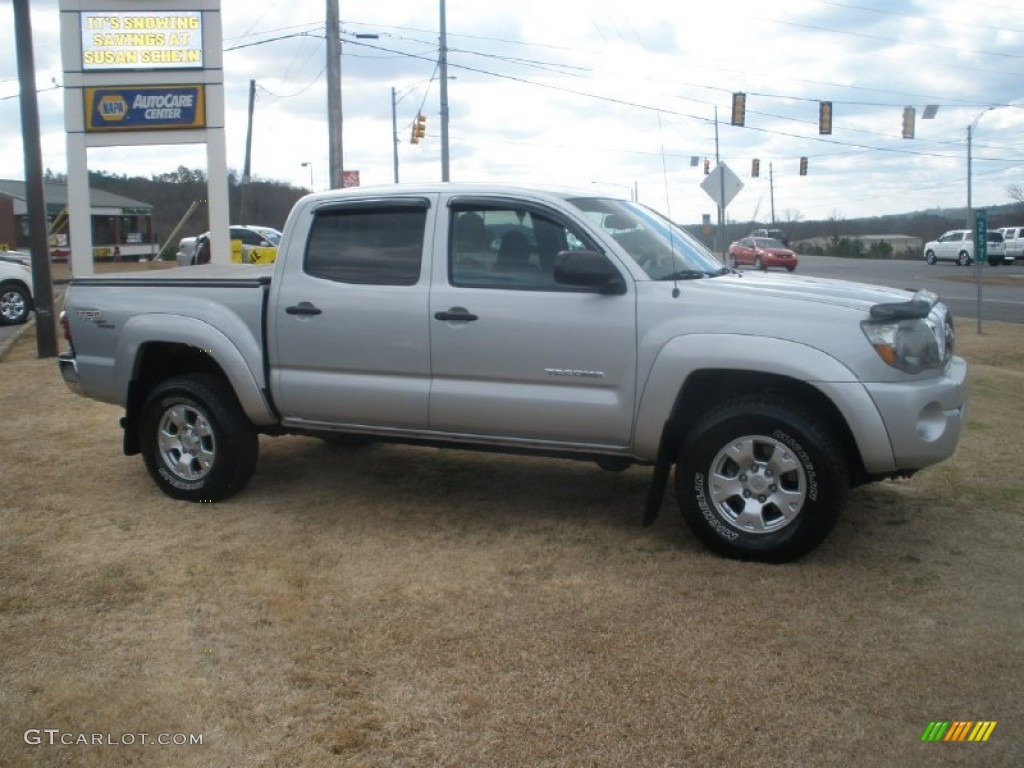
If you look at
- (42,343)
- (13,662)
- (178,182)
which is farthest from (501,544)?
(178,182)

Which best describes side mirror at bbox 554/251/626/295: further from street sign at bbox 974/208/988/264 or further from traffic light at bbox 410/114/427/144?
traffic light at bbox 410/114/427/144

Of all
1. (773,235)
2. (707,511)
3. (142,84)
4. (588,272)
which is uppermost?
(142,84)

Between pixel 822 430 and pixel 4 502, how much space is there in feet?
16.0

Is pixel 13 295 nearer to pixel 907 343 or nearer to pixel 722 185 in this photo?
pixel 722 185

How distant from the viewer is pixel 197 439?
606 centimetres

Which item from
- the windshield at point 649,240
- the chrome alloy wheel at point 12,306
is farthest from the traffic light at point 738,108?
the windshield at point 649,240

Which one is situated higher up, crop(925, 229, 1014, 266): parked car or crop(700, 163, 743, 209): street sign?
crop(700, 163, 743, 209): street sign

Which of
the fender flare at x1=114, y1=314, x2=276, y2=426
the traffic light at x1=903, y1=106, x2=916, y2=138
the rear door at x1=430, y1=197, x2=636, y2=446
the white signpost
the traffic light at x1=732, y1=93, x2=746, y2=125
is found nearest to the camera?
the rear door at x1=430, y1=197, x2=636, y2=446

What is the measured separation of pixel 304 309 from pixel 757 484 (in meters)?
2.66

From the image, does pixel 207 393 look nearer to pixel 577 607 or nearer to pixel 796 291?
Answer: pixel 577 607

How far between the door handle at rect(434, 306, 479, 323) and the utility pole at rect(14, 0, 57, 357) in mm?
10003

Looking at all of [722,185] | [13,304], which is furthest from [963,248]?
[13,304]

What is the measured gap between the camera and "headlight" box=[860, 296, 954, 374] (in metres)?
4.55

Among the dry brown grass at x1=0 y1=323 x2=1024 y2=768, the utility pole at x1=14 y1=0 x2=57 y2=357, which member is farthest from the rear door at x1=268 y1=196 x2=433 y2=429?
the utility pole at x1=14 y1=0 x2=57 y2=357
